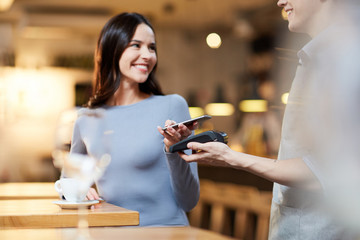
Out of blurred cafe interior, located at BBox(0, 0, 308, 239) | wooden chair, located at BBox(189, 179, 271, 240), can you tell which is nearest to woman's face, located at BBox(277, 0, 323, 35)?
wooden chair, located at BBox(189, 179, 271, 240)

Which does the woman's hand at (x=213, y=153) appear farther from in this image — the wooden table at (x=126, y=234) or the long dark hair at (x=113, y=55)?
the long dark hair at (x=113, y=55)

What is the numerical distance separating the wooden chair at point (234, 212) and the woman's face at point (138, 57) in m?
2.18

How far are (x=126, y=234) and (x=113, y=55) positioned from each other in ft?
3.35

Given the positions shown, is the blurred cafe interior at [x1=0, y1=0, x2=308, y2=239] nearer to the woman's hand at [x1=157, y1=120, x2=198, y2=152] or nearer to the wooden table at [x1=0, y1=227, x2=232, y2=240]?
the woman's hand at [x1=157, y1=120, x2=198, y2=152]

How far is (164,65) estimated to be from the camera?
848cm

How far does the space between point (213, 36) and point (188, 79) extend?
1.97 metres

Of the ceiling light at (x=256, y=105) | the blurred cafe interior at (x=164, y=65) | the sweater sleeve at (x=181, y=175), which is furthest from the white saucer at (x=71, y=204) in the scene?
the ceiling light at (x=256, y=105)

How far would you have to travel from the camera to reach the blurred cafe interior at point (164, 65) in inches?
272

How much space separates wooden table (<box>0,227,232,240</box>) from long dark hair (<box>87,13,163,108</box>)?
89 centimetres

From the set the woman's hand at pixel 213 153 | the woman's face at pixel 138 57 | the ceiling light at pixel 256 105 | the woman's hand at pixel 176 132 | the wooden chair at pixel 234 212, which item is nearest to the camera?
the woman's hand at pixel 213 153

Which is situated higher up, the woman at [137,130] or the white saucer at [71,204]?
the woman at [137,130]

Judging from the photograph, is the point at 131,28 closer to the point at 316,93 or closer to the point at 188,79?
the point at 316,93

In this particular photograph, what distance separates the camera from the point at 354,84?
3.93 feet

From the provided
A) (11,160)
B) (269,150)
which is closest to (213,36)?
(269,150)
